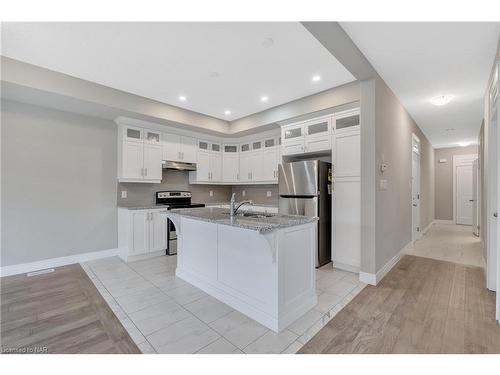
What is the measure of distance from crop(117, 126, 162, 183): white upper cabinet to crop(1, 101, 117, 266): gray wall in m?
0.31

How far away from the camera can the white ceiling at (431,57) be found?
2076 millimetres

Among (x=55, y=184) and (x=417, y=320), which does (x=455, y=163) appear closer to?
(x=417, y=320)

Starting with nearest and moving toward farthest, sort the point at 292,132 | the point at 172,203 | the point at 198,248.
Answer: the point at 198,248 → the point at 292,132 → the point at 172,203

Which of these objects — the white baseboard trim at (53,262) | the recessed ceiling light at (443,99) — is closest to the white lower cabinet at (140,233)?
the white baseboard trim at (53,262)

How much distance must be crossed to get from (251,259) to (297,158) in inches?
102

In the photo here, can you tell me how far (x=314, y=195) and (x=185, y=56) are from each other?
2.46 meters

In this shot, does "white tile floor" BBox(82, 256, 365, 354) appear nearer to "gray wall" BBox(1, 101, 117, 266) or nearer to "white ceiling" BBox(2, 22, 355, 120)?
"gray wall" BBox(1, 101, 117, 266)

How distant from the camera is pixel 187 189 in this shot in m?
5.16

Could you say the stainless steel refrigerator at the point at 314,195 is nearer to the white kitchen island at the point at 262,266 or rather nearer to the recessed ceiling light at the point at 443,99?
the white kitchen island at the point at 262,266

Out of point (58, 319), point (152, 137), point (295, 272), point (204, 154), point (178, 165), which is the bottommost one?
point (58, 319)

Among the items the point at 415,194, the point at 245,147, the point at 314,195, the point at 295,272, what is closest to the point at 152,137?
the point at 245,147

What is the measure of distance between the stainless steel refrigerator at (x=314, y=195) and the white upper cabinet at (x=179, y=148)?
2.13 metres
